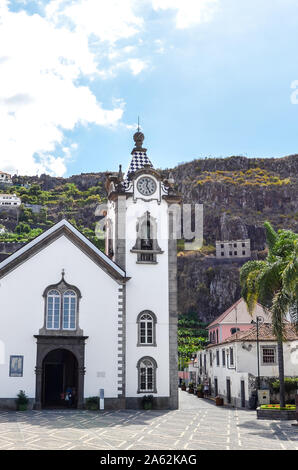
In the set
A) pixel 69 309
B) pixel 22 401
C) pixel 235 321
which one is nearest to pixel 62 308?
pixel 69 309

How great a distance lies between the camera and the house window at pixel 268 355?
3425cm

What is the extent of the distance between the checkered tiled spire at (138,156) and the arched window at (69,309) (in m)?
8.41

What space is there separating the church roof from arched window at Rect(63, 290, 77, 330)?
2367mm

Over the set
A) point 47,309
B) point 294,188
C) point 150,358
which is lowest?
point 150,358

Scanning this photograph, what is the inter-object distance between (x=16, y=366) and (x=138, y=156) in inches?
585

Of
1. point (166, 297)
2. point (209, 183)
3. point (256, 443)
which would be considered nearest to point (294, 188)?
point (209, 183)

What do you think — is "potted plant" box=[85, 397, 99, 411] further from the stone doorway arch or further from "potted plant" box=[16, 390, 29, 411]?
"potted plant" box=[16, 390, 29, 411]

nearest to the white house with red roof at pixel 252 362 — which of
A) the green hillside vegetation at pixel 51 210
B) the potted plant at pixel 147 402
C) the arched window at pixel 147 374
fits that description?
the arched window at pixel 147 374

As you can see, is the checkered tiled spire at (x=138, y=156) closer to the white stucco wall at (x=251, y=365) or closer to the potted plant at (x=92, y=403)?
the white stucco wall at (x=251, y=365)

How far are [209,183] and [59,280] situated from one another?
144497mm

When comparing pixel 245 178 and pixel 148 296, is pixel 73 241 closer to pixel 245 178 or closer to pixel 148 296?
pixel 148 296

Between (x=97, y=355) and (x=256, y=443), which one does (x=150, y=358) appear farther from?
(x=256, y=443)
